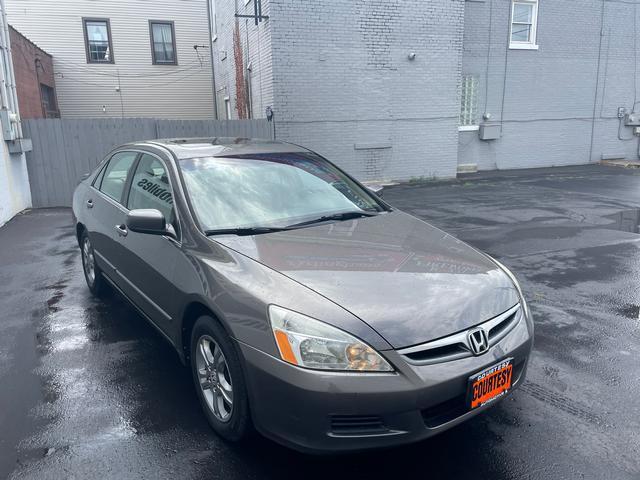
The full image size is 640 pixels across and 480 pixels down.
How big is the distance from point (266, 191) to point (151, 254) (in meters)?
0.89

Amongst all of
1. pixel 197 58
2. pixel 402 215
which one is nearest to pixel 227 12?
pixel 197 58

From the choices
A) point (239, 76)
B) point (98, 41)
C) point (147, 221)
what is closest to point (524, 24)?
point (239, 76)

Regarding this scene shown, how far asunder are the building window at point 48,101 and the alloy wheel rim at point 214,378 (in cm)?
1743

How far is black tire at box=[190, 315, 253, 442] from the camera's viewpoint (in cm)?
250

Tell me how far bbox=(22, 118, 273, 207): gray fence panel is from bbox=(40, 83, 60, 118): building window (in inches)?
296

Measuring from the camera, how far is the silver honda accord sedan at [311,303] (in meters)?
2.22

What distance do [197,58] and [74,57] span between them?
4709 millimetres

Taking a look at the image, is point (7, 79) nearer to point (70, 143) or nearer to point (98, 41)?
point (70, 143)

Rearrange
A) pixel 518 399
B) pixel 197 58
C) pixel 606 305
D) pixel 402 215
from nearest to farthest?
1. pixel 518 399
2. pixel 402 215
3. pixel 606 305
4. pixel 197 58

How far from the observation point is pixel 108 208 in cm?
441

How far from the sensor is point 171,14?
20625 millimetres

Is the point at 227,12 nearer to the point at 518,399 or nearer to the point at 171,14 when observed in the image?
the point at 171,14

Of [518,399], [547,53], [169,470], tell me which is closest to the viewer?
[169,470]

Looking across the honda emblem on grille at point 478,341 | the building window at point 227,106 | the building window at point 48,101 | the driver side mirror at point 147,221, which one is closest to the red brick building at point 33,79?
the building window at point 48,101
